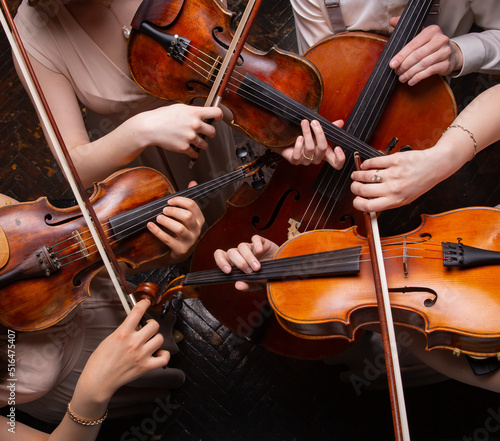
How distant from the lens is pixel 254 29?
118 inches

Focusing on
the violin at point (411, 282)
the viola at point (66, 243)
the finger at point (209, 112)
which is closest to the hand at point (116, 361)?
the viola at point (66, 243)

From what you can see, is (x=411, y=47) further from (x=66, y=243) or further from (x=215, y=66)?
(x=66, y=243)

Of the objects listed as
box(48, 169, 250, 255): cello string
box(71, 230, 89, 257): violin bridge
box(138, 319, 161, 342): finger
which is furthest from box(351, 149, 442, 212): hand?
box(71, 230, 89, 257): violin bridge

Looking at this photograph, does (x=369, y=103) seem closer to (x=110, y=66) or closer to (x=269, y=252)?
(x=269, y=252)

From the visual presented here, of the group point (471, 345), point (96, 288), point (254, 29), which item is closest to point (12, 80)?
point (254, 29)

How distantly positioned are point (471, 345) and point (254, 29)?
2513 millimetres

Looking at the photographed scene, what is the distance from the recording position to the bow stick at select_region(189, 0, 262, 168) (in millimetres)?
1413

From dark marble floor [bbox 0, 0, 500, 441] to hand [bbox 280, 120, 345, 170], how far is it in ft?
4.08

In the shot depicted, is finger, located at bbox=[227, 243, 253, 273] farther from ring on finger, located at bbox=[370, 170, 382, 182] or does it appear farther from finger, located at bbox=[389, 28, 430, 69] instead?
finger, located at bbox=[389, 28, 430, 69]

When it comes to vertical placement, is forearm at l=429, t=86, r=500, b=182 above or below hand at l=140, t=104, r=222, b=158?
below

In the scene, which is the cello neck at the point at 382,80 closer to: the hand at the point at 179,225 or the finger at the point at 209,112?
the finger at the point at 209,112

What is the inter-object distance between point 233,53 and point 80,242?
0.84 m

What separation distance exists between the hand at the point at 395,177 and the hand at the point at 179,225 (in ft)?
1.87

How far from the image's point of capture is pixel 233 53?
57.1 inches
